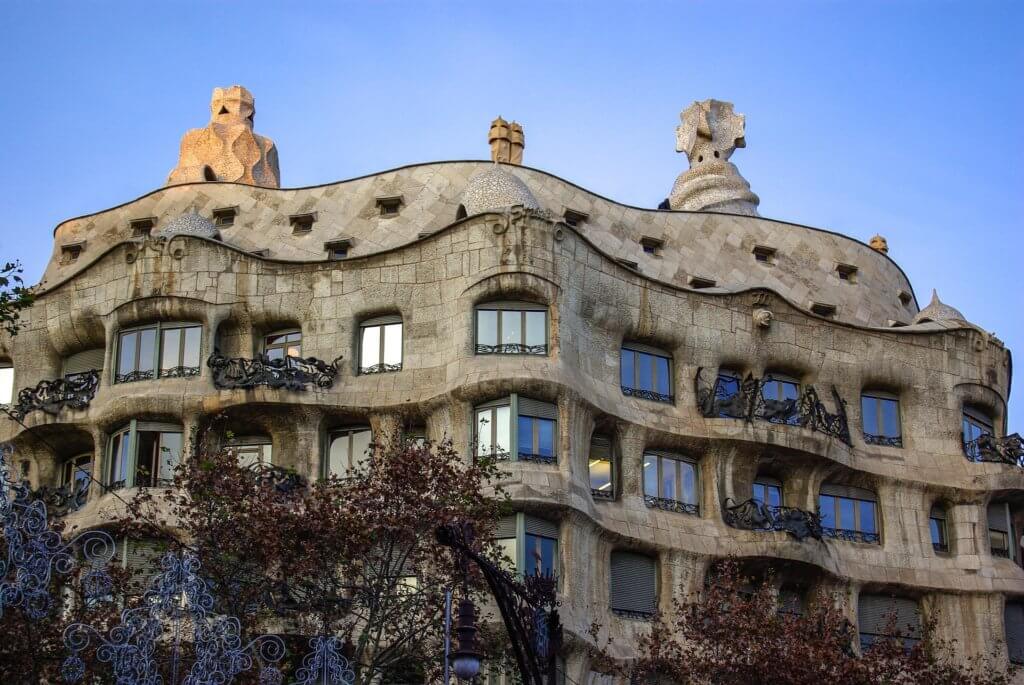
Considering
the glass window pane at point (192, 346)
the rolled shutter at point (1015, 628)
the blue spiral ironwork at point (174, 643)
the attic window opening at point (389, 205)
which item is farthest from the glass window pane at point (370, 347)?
the rolled shutter at point (1015, 628)

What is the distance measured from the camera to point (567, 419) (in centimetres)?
4225


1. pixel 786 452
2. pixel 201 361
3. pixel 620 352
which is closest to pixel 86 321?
pixel 201 361

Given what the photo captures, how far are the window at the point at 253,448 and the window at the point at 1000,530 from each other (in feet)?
59.3

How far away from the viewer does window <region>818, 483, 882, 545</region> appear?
47.1 metres

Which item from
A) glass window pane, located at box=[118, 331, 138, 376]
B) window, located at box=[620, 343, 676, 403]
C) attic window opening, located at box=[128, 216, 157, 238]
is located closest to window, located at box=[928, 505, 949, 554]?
window, located at box=[620, 343, 676, 403]

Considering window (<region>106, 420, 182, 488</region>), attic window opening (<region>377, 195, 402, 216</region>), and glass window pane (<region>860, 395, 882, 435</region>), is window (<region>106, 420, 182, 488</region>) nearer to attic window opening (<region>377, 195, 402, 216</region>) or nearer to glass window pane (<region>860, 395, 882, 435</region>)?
attic window opening (<region>377, 195, 402, 216</region>)

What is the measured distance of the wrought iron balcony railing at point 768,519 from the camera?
146ft

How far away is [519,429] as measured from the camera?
138ft

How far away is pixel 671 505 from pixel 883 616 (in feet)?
20.4

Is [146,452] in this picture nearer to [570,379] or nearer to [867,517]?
[570,379]

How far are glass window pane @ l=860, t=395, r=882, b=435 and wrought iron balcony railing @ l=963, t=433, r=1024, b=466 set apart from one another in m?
2.37

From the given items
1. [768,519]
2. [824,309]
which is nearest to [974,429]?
[824,309]

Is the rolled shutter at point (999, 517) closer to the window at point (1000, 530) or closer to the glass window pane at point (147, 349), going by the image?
the window at point (1000, 530)

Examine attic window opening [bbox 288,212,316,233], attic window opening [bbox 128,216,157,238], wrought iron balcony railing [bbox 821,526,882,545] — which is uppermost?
attic window opening [bbox 128,216,157,238]
